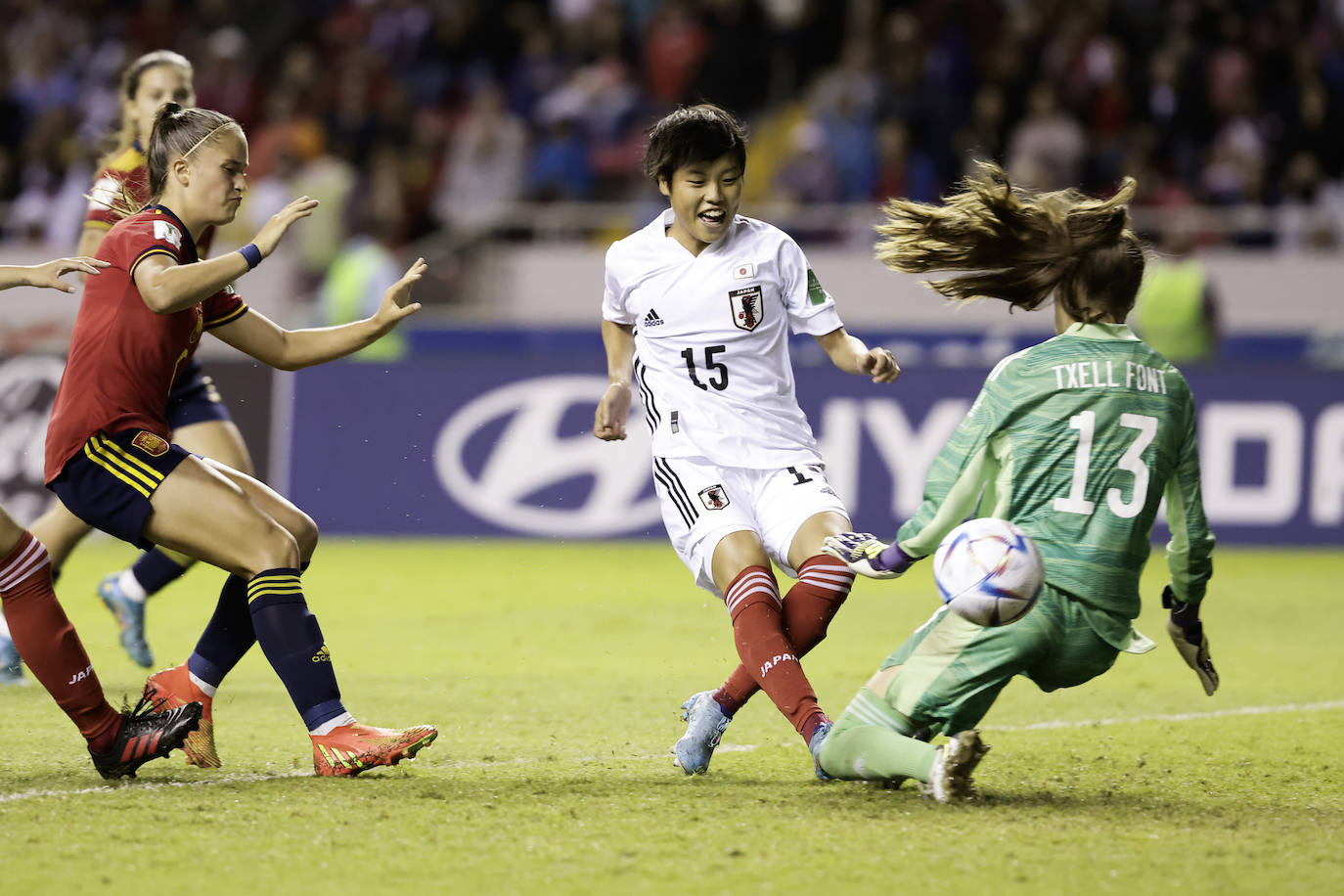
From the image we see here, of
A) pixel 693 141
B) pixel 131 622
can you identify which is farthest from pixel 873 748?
pixel 131 622

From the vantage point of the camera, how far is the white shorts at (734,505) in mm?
4828

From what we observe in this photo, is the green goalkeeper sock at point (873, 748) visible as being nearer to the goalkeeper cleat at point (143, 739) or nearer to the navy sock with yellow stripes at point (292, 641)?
the navy sock with yellow stripes at point (292, 641)

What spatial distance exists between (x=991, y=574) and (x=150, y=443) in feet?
7.46

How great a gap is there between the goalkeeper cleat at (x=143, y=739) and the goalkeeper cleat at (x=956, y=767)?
2033 mm

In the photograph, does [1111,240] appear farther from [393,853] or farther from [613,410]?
[393,853]

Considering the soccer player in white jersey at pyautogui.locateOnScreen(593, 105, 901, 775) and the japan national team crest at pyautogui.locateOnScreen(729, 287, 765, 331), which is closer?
→ the soccer player in white jersey at pyautogui.locateOnScreen(593, 105, 901, 775)

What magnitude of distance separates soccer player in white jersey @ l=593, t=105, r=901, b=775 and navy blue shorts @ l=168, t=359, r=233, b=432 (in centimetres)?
192

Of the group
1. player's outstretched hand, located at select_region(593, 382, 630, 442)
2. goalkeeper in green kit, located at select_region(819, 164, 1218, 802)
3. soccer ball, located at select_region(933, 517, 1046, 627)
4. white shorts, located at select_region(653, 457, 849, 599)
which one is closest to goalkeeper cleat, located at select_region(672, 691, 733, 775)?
white shorts, located at select_region(653, 457, 849, 599)

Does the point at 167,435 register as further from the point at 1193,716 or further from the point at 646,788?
the point at 1193,716

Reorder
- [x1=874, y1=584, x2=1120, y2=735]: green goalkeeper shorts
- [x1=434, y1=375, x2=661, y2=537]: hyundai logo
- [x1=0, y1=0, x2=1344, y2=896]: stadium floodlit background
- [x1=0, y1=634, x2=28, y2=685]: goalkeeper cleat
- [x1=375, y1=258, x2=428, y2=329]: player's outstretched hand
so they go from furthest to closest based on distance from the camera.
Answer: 1. [x1=434, y1=375, x2=661, y2=537]: hyundai logo
2. [x1=0, y1=634, x2=28, y2=685]: goalkeeper cleat
3. [x1=375, y1=258, x2=428, y2=329]: player's outstretched hand
4. [x1=874, y1=584, x2=1120, y2=735]: green goalkeeper shorts
5. [x1=0, y1=0, x2=1344, y2=896]: stadium floodlit background

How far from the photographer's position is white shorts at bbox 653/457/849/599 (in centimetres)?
483

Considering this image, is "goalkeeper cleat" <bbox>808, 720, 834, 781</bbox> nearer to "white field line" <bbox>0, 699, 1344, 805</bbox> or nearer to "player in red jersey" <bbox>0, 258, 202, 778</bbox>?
"white field line" <bbox>0, 699, 1344, 805</bbox>

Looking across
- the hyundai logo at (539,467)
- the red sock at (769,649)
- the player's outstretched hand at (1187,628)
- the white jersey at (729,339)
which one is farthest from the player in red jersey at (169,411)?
the hyundai logo at (539,467)

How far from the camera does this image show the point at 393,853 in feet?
12.2
